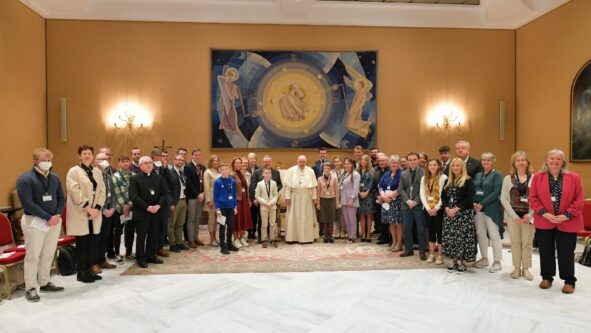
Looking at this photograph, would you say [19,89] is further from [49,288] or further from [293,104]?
[293,104]

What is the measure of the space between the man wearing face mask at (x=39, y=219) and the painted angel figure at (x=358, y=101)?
7.34 m

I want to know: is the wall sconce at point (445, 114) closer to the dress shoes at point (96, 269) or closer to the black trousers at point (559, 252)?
the black trousers at point (559, 252)

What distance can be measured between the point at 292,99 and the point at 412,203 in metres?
5.08

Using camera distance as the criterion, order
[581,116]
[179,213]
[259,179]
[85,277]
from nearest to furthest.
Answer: [85,277], [179,213], [259,179], [581,116]

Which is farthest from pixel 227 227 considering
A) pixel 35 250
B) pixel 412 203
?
pixel 412 203

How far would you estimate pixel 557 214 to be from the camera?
491 centimetres

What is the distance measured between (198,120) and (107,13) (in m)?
3.44

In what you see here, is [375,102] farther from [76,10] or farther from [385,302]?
[76,10]

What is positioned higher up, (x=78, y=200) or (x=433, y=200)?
(x=78, y=200)

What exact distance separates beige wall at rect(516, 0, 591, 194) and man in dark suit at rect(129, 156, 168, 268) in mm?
8520

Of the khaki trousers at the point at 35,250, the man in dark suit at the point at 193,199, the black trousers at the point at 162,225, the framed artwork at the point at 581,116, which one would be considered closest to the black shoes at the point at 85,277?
the khaki trousers at the point at 35,250

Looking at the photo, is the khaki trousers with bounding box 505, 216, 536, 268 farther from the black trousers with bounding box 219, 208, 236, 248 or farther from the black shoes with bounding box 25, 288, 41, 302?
the black shoes with bounding box 25, 288, 41, 302

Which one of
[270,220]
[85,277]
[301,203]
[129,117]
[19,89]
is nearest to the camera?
[85,277]

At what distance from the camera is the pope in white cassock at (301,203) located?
798 cm
